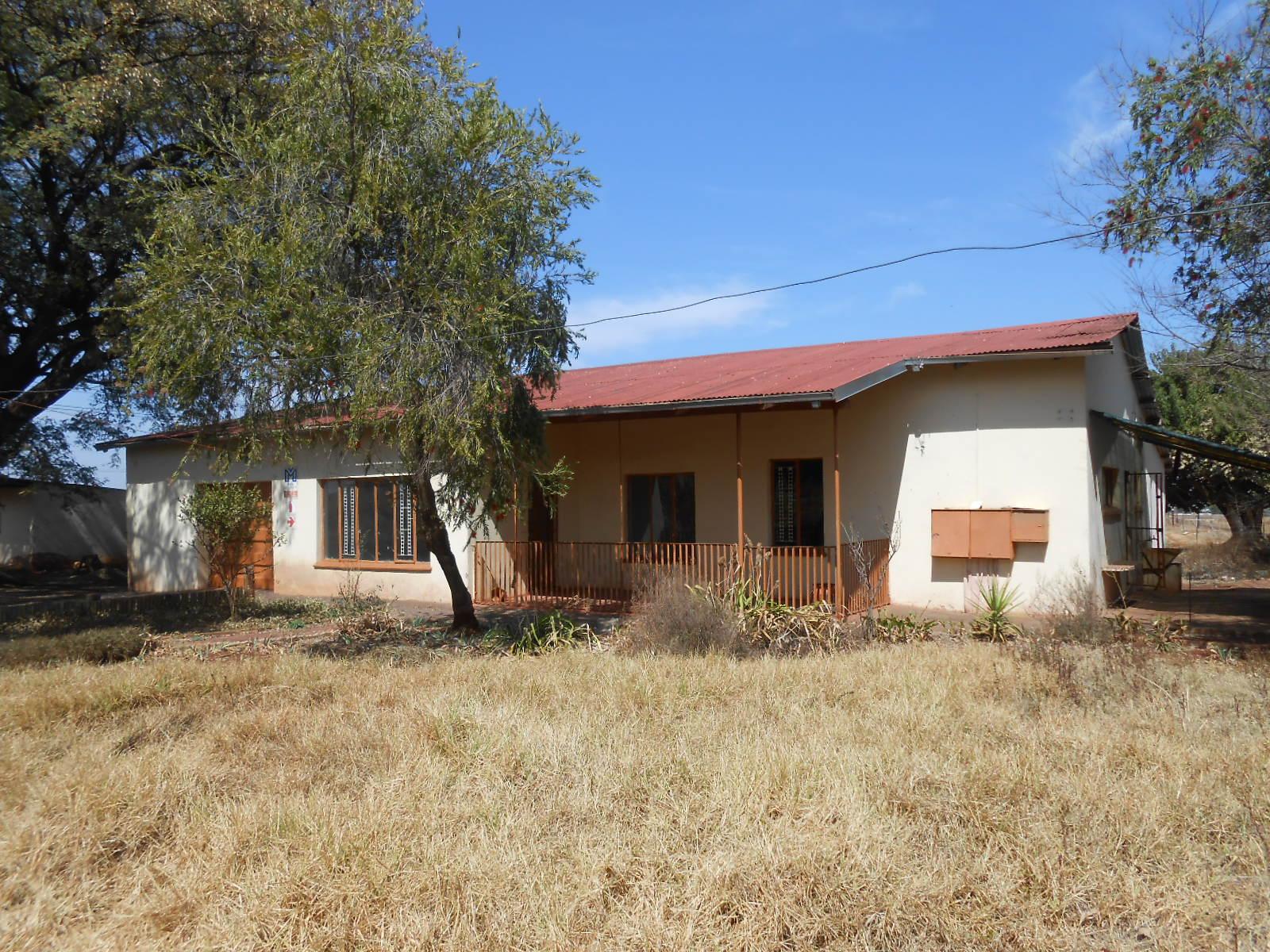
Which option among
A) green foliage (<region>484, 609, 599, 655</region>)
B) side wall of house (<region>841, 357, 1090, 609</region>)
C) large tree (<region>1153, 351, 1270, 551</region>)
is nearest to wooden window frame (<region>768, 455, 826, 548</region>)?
side wall of house (<region>841, 357, 1090, 609</region>)

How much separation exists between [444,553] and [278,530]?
7864mm

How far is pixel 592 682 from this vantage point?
848 cm

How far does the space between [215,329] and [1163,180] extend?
10.8m

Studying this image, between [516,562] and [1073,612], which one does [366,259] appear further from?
[1073,612]

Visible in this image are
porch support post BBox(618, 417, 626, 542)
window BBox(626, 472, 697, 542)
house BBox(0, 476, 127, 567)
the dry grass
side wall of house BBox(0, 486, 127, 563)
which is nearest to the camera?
the dry grass

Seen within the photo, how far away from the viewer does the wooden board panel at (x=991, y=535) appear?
1388 centimetres

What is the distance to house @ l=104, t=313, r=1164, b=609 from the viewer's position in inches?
539

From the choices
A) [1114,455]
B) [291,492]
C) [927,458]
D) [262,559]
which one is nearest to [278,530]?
[291,492]

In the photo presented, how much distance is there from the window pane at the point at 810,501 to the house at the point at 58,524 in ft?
61.8

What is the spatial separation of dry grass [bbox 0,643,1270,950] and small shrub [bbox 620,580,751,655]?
226 cm

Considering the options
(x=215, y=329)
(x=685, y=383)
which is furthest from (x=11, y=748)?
(x=685, y=383)

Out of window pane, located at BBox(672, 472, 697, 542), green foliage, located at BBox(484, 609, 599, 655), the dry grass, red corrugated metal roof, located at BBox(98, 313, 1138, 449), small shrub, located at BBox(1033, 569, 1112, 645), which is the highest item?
red corrugated metal roof, located at BBox(98, 313, 1138, 449)

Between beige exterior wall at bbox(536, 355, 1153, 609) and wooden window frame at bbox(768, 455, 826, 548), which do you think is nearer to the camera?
beige exterior wall at bbox(536, 355, 1153, 609)

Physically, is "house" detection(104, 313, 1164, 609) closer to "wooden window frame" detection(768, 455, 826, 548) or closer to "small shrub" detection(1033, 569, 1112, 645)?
"wooden window frame" detection(768, 455, 826, 548)
